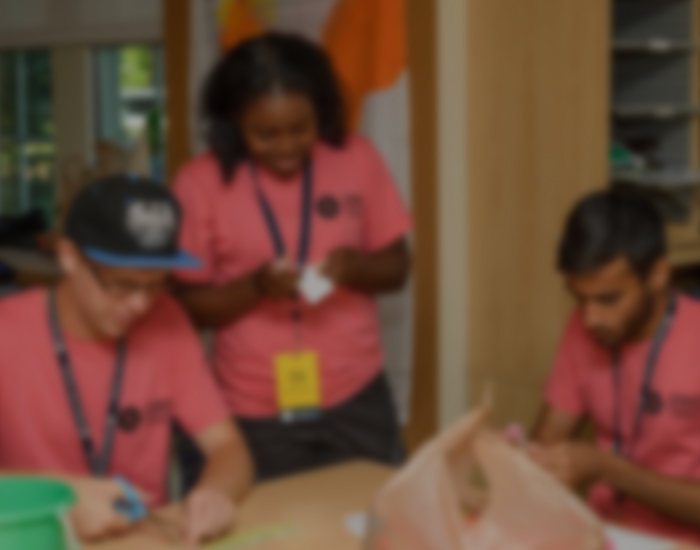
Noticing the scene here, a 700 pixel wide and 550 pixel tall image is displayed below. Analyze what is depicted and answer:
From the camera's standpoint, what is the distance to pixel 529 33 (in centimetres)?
311

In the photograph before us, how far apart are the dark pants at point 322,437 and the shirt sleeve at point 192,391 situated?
25 cm

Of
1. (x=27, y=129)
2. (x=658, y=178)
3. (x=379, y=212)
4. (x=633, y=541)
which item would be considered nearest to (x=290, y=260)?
(x=379, y=212)

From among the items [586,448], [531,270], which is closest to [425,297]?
[531,270]

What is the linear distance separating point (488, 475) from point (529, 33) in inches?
77.8

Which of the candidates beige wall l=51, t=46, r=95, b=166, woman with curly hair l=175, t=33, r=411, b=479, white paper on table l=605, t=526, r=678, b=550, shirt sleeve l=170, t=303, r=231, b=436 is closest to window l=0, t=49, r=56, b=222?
beige wall l=51, t=46, r=95, b=166

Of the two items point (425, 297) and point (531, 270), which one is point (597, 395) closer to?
point (531, 270)

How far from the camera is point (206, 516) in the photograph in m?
1.71

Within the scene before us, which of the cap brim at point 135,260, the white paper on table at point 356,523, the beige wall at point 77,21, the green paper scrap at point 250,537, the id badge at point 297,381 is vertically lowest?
the green paper scrap at point 250,537

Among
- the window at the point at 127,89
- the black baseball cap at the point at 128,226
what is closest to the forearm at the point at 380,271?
the black baseball cap at the point at 128,226

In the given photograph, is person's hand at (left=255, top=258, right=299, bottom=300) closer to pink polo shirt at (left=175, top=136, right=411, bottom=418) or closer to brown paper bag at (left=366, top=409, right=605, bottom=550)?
pink polo shirt at (left=175, top=136, right=411, bottom=418)

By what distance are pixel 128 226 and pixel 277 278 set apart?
428 millimetres

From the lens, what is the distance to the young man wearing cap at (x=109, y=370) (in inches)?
71.2

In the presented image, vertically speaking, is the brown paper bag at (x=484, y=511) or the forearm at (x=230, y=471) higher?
the brown paper bag at (x=484, y=511)

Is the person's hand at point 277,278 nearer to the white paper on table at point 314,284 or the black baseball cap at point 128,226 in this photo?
the white paper on table at point 314,284
